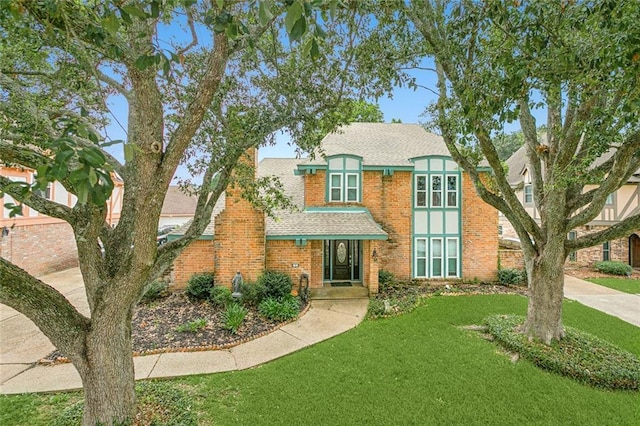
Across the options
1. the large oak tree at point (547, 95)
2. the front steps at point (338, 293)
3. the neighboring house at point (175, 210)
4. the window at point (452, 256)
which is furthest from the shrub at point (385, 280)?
the neighboring house at point (175, 210)

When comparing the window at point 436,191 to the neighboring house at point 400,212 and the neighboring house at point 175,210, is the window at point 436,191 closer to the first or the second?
the neighboring house at point 400,212

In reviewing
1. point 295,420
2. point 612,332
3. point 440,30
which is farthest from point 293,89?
point 612,332

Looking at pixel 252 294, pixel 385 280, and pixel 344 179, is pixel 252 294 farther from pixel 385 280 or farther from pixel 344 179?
pixel 344 179

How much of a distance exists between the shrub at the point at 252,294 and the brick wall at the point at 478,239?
29.5 ft

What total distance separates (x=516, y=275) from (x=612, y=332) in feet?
16.0

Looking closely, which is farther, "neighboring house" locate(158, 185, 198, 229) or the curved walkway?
"neighboring house" locate(158, 185, 198, 229)

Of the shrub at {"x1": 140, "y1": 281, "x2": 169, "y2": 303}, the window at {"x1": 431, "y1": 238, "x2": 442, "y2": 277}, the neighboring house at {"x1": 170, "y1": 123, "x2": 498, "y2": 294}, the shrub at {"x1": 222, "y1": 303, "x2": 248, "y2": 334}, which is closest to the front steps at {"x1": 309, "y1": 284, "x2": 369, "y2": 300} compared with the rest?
the neighboring house at {"x1": 170, "y1": 123, "x2": 498, "y2": 294}

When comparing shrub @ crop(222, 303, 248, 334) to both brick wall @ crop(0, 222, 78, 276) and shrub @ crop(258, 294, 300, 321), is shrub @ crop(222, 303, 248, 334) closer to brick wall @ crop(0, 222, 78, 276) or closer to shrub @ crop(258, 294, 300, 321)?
shrub @ crop(258, 294, 300, 321)

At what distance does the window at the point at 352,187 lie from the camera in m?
13.1

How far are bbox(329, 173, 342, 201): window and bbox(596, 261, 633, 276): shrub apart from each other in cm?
1485

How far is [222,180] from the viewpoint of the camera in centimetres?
513

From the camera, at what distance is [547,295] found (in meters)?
7.20

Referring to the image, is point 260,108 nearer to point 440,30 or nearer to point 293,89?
point 293,89

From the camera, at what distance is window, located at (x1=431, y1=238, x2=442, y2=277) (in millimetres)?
13469
